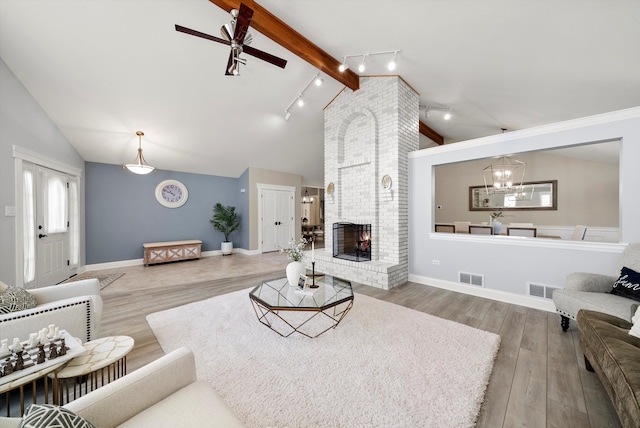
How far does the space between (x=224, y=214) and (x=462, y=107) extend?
6346 mm

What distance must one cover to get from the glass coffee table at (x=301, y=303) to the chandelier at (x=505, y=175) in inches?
173

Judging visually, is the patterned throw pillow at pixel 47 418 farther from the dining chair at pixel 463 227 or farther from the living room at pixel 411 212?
the dining chair at pixel 463 227

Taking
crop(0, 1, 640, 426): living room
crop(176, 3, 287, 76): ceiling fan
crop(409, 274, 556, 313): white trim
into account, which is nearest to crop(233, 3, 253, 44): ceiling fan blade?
crop(176, 3, 287, 76): ceiling fan

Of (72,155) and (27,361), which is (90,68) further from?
(27,361)

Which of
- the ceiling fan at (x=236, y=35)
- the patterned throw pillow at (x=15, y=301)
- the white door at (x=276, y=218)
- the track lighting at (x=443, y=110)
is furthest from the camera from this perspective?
the white door at (x=276, y=218)

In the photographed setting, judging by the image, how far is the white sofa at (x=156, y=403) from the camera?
0.92 metres

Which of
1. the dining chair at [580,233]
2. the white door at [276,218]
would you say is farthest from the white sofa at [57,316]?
the dining chair at [580,233]

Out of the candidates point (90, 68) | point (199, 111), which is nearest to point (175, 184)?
point (199, 111)

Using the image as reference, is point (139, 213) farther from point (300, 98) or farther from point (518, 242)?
point (518, 242)

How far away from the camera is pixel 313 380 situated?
1.78 m

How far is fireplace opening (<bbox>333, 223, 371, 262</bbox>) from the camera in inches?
182

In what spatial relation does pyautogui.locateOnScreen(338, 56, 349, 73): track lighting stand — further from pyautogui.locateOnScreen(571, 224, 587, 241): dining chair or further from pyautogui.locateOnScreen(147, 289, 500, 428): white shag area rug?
pyautogui.locateOnScreen(571, 224, 587, 241): dining chair

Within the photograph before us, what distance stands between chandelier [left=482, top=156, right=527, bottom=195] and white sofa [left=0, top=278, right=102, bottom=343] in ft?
21.3

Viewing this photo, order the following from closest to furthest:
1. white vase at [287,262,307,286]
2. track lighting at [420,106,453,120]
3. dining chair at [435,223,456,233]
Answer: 1. white vase at [287,262,307,286]
2. track lighting at [420,106,453,120]
3. dining chair at [435,223,456,233]
